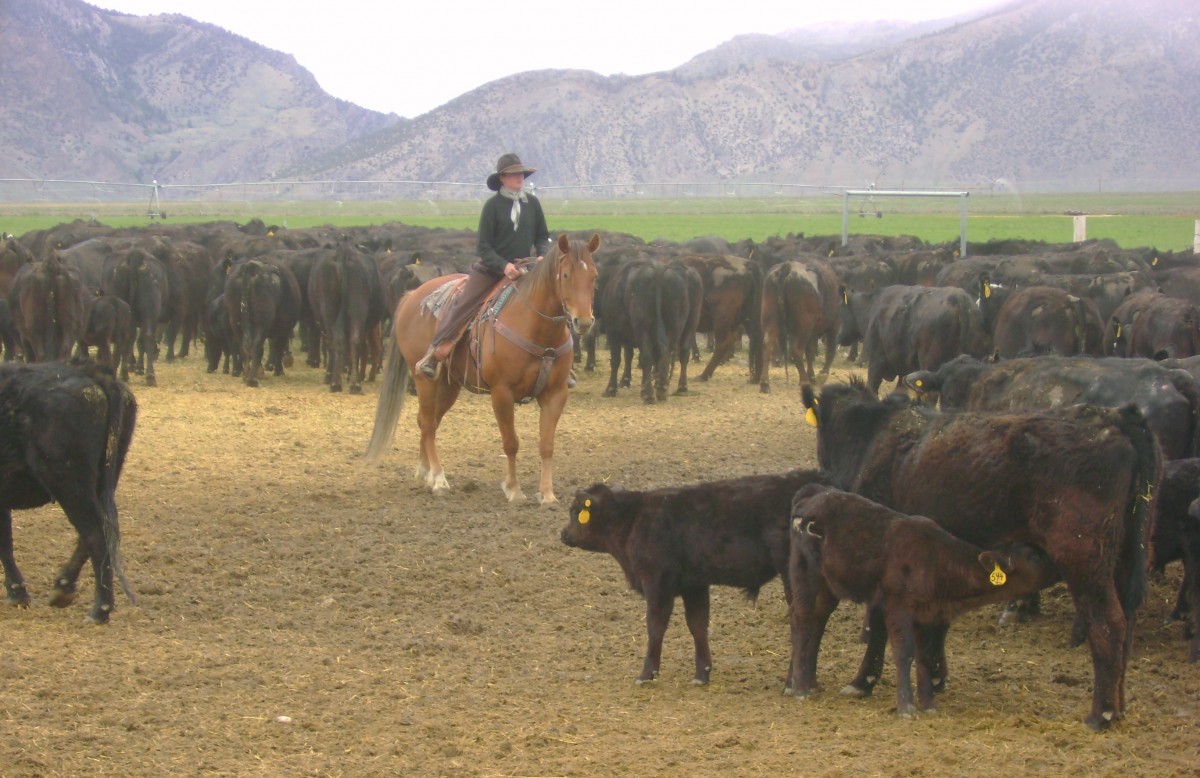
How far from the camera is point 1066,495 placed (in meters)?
5.99

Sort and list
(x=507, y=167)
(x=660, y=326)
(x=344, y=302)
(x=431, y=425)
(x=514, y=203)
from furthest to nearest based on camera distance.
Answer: (x=344, y=302), (x=660, y=326), (x=431, y=425), (x=514, y=203), (x=507, y=167)

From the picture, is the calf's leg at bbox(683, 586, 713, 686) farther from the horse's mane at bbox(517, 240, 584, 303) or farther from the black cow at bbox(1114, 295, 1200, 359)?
the black cow at bbox(1114, 295, 1200, 359)

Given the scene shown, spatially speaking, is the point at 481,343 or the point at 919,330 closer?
the point at 481,343

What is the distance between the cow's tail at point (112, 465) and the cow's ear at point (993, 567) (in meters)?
4.96

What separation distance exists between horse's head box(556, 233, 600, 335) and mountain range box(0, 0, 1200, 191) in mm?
112853

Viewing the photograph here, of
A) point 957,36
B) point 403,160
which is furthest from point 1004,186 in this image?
point 403,160

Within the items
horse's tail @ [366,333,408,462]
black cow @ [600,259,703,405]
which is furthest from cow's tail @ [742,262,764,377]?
horse's tail @ [366,333,408,462]

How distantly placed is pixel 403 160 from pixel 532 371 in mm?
117881

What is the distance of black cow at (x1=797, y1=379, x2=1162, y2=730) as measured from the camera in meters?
5.86

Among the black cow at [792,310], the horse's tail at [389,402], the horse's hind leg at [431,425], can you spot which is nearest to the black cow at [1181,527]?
the horse's hind leg at [431,425]

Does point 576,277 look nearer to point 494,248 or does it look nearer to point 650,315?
point 494,248

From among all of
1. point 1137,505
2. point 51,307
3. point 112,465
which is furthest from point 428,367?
point 51,307

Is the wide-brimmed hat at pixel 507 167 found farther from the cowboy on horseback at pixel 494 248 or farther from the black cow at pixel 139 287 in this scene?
the black cow at pixel 139 287

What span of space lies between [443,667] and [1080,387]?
185 inches
